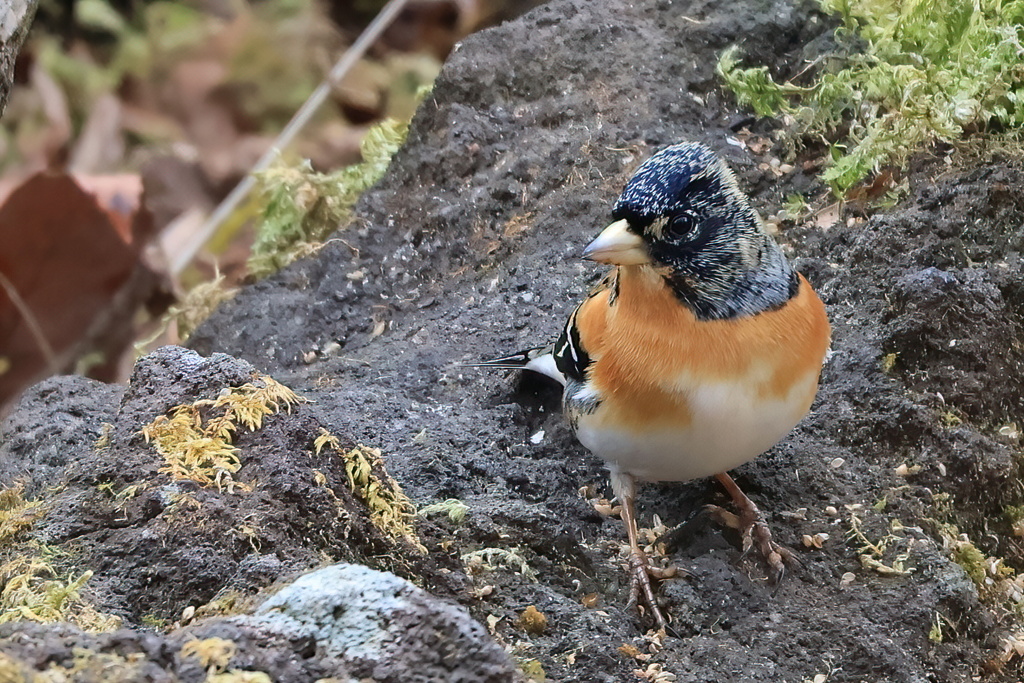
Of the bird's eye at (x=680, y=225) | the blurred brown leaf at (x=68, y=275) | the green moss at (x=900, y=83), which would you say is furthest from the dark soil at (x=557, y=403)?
the blurred brown leaf at (x=68, y=275)

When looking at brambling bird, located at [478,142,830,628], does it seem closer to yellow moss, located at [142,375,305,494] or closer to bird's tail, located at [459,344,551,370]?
bird's tail, located at [459,344,551,370]

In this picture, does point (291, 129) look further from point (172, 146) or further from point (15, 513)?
point (15, 513)

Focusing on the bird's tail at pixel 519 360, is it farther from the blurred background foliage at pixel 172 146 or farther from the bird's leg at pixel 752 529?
the blurred background foliage at pixel 172 146

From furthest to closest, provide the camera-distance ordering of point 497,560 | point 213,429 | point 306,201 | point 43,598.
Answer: point 306,201 → point 497,560 → point 213,429 → point 43,598

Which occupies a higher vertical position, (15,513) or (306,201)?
(15,513)

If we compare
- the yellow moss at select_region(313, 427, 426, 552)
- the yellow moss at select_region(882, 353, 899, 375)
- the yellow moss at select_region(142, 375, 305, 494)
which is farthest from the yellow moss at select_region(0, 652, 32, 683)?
the yellow moss at select_region(882, 353, 899, 375)

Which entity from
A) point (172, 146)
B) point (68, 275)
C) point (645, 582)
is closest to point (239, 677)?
point (645, 582)
